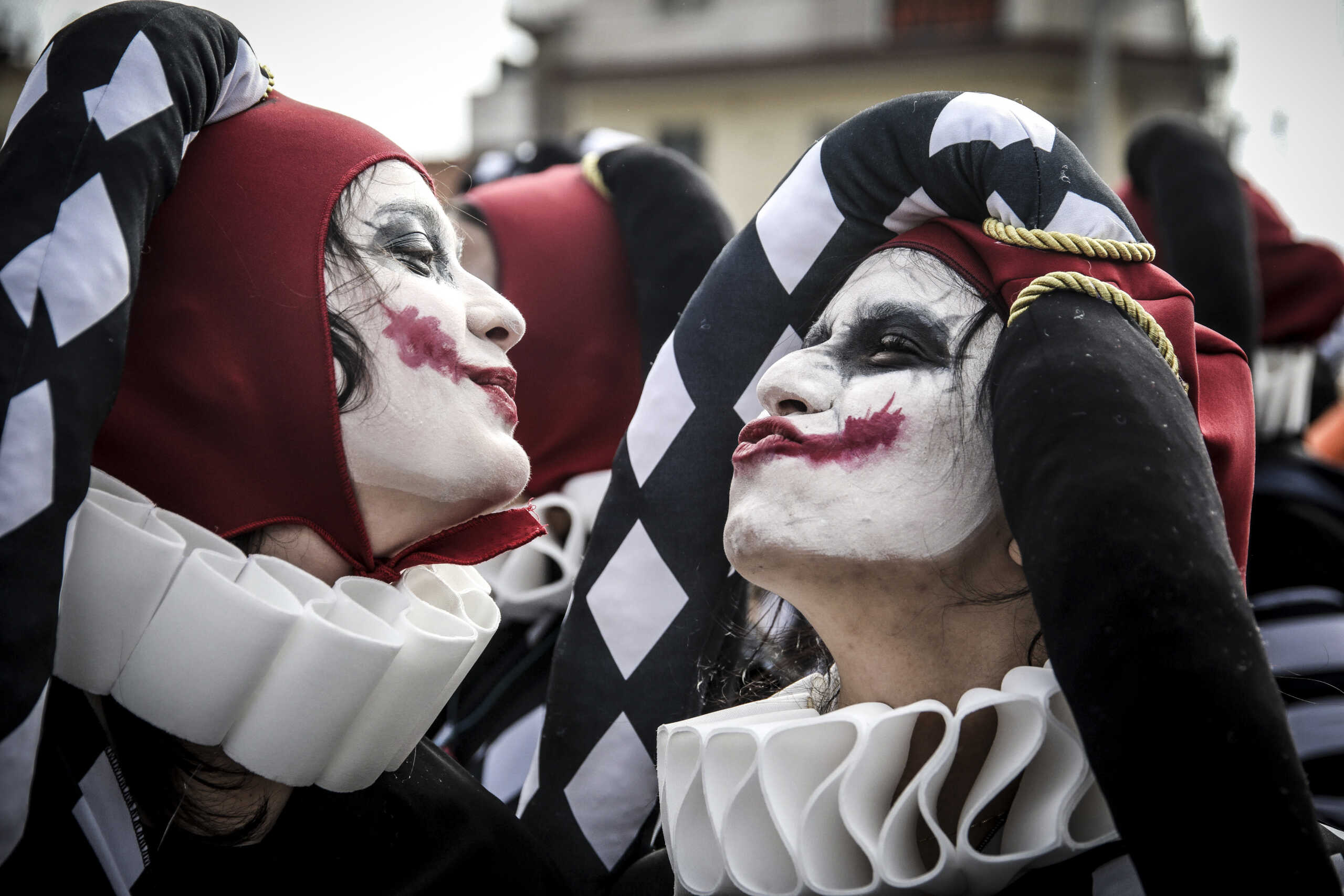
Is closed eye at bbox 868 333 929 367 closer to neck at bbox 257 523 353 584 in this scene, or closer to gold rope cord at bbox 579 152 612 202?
neck at bbox 257 523 353 584

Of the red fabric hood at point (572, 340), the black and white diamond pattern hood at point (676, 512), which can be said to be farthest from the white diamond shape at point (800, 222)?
the red fabric hood at point (572, 340)

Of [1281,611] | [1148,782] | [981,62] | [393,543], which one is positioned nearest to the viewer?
[1148,782]

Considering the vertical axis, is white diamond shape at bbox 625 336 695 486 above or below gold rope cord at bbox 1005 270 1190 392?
below

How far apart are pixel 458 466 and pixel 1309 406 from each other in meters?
3.09

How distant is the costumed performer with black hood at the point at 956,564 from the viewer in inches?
47.9

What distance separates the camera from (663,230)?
8.89 feet

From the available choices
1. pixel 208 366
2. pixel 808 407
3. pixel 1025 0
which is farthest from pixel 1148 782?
pixel 1025 0

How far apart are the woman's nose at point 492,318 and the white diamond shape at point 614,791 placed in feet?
2.27

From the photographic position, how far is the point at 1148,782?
1188 mm

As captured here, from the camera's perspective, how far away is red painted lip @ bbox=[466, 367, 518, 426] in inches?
74.5

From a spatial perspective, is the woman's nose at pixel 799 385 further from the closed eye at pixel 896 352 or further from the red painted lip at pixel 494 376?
the red painted lip at pixel 494 376

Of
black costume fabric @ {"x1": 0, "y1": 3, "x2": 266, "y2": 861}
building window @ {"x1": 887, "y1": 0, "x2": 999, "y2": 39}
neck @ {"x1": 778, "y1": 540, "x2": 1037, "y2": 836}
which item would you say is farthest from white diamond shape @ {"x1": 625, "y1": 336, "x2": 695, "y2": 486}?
building window @ {"x1": 887, "y1": 0, "x2": 999, "y2": 39}

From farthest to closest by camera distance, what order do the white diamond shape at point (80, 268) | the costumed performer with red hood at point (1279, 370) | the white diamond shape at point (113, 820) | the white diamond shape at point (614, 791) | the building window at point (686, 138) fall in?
1. the building window at point (686, 138)
2. the costumed performer with red hood at point (1279, 370)
3. the white diamond shape at point (614, 791)
4. the white diamond shape at point (113, 820)
5. the white diamond shape at point (80, 268)

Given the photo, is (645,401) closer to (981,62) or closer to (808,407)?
(808,407)
